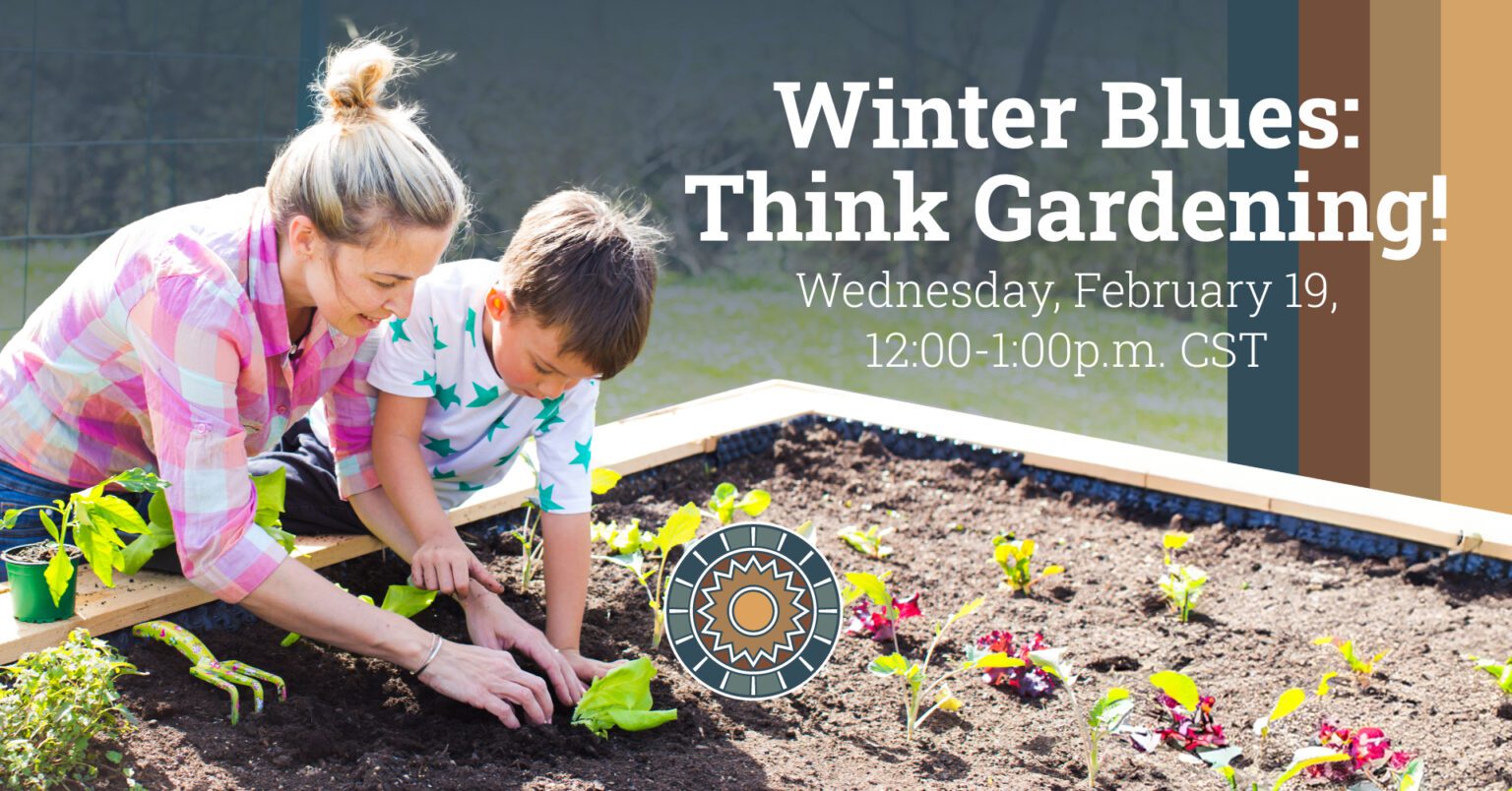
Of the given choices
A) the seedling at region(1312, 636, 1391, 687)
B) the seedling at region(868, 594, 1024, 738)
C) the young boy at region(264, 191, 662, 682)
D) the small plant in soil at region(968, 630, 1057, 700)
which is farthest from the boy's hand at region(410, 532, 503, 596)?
the seedling at region(1312, 636, 1391, 687)

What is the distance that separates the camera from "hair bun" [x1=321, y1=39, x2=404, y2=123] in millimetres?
1954

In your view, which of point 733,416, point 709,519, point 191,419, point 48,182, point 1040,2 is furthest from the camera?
point 1040,2

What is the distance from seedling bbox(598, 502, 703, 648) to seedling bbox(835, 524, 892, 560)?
43 cm

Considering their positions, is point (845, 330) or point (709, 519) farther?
point (845, 330)

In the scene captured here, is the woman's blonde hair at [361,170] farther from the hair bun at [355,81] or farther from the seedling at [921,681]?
the seedling at [921,681]

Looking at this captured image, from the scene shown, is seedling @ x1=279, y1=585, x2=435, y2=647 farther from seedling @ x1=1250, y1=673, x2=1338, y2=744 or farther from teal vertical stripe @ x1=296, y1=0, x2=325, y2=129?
teal vertical stripe @ x1=296, y1=0, x2=325, y2=129

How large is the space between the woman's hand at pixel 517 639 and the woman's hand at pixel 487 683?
0.10m

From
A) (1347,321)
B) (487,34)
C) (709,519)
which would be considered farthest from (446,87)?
(709,519)

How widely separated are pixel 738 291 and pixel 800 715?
624cm

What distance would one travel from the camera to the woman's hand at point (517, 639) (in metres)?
2.21

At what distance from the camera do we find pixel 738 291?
847 centimetres

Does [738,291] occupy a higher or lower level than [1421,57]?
lower

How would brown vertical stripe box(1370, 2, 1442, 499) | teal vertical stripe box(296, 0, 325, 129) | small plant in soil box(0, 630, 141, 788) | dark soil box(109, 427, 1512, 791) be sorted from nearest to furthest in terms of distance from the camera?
small plant in soil box(0, 630, 141, 788), dark soil box(109, 427, 1512, 791), teal vertical stripe box(296, 0, 325, 129), brown vertical stripe box(1370, 2, 1442, 499)

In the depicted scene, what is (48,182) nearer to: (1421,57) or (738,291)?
(738,291)
